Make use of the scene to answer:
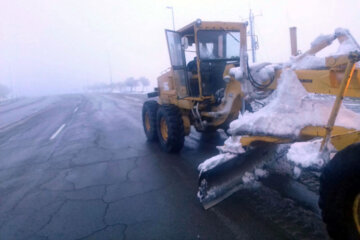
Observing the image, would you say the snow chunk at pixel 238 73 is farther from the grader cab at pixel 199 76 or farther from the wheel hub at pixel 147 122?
the wheel hub at pixel 147 122

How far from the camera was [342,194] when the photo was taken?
239 cm

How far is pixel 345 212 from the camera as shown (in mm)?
2420

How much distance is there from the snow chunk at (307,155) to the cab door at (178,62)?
3.97 metres

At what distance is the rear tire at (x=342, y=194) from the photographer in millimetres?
2307

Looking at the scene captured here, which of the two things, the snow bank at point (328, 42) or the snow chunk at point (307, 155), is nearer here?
the snow chunk at point (307, 155)

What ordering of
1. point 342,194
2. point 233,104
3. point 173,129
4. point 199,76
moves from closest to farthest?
point 342,194 → point 233,104 → point 199,76 → point 173,129

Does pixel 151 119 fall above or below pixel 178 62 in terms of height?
below

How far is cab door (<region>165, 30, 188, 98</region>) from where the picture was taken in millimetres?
6434

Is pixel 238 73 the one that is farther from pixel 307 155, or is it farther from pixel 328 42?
pixel 307 155

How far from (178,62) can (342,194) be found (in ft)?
16.0

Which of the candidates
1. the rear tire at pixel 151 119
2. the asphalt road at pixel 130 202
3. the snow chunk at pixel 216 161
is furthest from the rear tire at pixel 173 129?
the snow chunk at pixel 216 161

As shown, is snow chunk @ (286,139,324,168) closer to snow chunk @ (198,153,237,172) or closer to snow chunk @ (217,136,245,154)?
snow chunk @ (217,136,245,154)

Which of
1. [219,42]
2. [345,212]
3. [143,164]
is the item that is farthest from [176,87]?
[345,212]

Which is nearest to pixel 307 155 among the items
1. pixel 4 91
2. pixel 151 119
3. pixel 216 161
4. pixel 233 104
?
pixel 216 161
